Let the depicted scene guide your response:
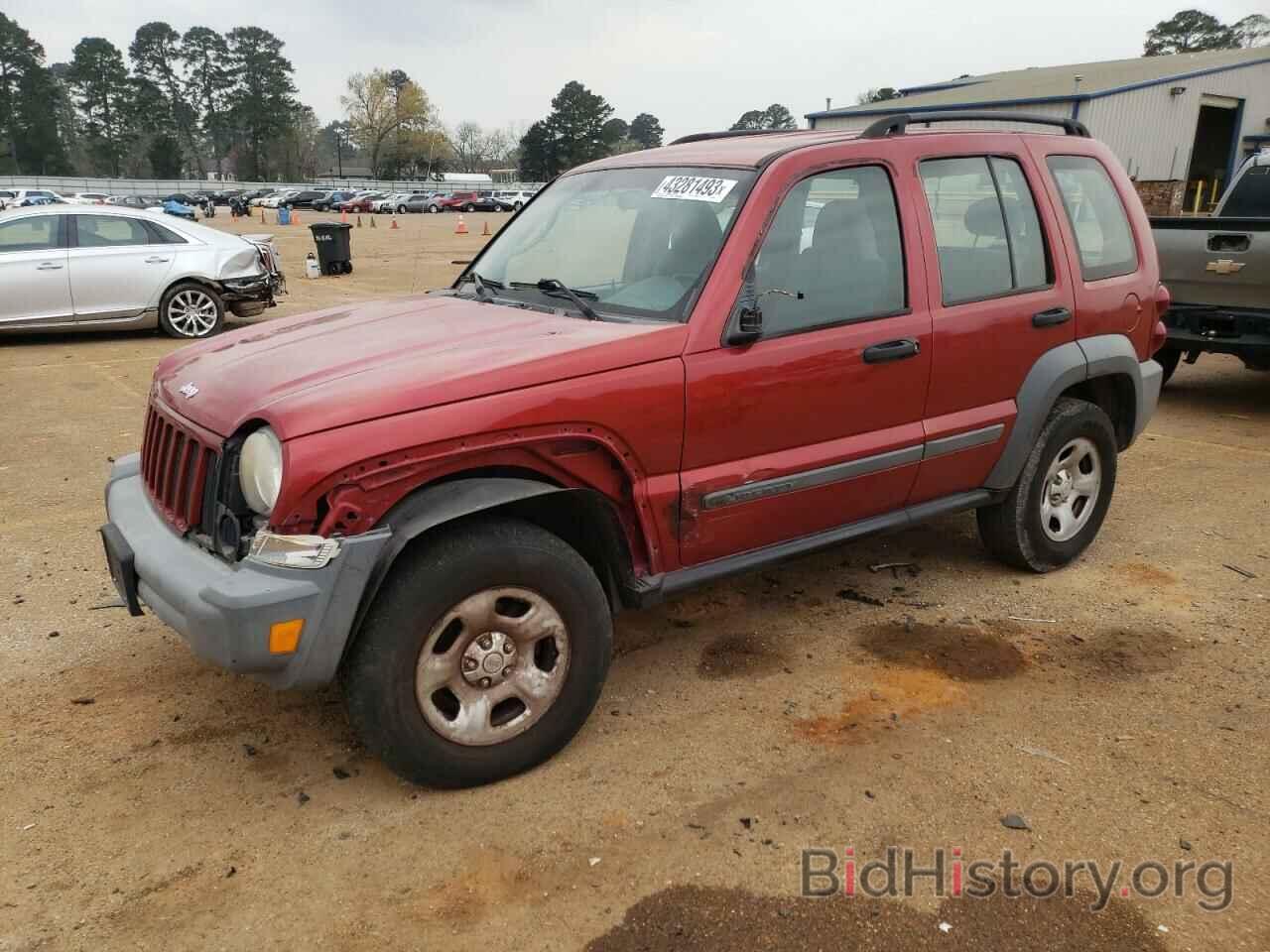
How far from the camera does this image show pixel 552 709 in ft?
10.2

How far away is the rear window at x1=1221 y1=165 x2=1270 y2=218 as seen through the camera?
879 centimetres

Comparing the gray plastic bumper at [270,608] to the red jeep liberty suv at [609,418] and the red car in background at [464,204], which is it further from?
the red car in background at [464,204]

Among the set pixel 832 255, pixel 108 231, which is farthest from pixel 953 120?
pixel 108 231

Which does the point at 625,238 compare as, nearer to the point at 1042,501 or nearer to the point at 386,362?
the point at 386,362

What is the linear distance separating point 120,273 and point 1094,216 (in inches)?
393

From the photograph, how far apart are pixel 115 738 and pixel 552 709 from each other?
153cm

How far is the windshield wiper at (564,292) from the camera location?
11.2ft

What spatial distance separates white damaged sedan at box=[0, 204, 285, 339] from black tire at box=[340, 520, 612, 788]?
9.65 m

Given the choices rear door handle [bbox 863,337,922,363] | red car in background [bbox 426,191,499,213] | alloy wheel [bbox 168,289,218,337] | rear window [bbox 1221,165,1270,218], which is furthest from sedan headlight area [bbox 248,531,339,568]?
red car in background [bbox 426,191,499,213]

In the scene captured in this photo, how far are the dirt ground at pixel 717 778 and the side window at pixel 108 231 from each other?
710cm

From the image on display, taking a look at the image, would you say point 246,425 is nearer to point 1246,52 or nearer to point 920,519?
point 920,519

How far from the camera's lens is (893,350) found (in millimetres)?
3621

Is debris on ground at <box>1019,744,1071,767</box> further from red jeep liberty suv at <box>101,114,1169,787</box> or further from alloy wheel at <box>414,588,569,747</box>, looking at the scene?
alloy wheel at <box>414,588,569,747</box>

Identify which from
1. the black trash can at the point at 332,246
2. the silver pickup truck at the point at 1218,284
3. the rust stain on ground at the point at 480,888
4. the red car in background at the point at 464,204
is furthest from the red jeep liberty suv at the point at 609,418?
the red car in background at the point at 464,204
